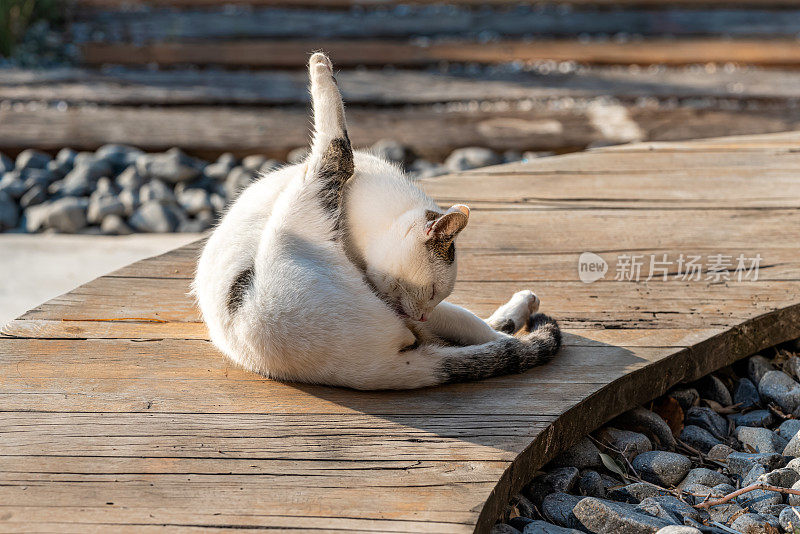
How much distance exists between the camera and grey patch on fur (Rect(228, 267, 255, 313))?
7.14 feet

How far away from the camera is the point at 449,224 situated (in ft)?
7.34

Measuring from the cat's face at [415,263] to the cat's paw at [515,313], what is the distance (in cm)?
32

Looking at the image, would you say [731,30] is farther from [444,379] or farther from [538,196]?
[444,379]

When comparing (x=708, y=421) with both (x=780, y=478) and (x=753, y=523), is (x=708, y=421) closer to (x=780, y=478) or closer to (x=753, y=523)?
(x=780, y=478)

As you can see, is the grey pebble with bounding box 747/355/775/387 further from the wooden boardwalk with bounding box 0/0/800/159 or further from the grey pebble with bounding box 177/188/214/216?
the grey pebble with bounding box 177/188/214/216

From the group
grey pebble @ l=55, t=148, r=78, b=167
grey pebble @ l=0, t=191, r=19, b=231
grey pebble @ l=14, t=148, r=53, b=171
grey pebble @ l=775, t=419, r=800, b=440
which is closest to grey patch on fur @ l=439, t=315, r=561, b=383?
grey pebble @ l=775, t=419, r=800, b=440

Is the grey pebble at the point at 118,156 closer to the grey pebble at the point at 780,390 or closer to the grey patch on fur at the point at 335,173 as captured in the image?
the grey patch on fur at the point at 335,173

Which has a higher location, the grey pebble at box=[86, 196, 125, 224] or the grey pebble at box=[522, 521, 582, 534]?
the grey pebble at box=[522, 521, 582, 534]

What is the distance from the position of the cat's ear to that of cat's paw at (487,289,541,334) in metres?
0.43

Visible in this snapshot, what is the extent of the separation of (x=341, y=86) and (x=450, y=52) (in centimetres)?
110

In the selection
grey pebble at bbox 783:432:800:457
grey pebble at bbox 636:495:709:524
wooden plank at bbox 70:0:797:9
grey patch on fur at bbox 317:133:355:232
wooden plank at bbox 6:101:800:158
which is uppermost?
wooden plank at bbox 70:0:797:9

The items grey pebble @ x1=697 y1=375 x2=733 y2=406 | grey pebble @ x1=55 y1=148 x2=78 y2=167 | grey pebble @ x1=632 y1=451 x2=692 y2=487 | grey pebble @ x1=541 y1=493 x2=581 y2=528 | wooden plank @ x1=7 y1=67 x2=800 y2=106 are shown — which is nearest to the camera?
grey pebble @ x1=541 y1=493 x2=581 y2=528

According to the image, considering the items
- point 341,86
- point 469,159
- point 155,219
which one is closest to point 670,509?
point 469,159

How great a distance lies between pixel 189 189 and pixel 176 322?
11.2 ft
